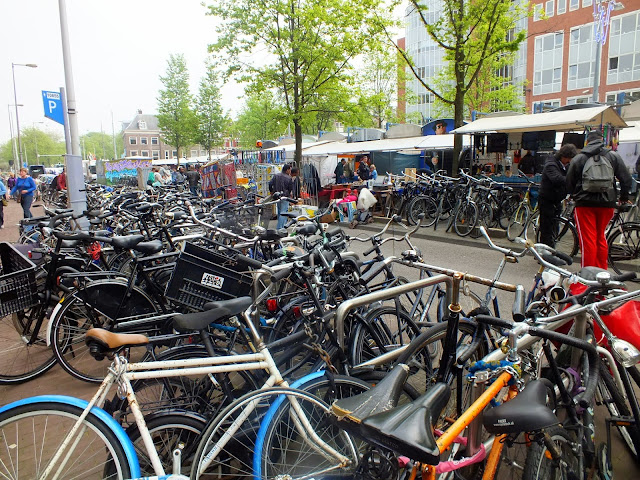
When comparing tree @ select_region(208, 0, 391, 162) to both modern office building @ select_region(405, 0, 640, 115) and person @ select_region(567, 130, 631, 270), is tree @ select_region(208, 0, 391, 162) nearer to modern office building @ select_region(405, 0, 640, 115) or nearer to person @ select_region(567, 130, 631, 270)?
person @ select_region(567, 130, 631, 270)

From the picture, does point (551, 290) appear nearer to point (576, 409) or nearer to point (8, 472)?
point (576, 409)

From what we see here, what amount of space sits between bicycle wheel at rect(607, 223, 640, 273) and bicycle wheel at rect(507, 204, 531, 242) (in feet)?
7.84

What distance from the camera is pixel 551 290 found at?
2916mm

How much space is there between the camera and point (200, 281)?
3232 mm

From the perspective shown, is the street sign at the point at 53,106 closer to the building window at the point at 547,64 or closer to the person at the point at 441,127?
the person at the point at 441,127

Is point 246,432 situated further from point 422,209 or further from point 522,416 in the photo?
point 422,209

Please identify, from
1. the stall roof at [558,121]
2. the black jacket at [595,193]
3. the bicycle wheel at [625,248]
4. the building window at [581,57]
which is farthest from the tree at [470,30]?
the building window at [581,57]

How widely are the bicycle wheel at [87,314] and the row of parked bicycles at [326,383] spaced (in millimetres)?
14

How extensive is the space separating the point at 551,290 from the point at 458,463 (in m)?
1.62

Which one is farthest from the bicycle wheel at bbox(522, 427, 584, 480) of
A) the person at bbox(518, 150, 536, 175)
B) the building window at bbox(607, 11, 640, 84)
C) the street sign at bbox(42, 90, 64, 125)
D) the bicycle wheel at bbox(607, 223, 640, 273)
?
the building window at bbox(607, 11, 640, 84)

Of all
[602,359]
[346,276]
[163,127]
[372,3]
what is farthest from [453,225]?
[163,127]

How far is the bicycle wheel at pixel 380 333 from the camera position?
2.86 meters

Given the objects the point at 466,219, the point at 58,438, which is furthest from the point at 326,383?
the point at 466,219

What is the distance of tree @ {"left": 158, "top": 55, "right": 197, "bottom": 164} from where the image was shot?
36969 millimetres
